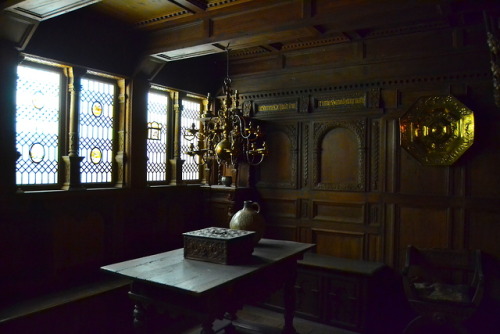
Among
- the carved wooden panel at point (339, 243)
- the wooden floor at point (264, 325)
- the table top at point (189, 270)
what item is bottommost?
the wooden floor at point (264, 325)

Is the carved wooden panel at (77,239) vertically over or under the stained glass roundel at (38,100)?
under

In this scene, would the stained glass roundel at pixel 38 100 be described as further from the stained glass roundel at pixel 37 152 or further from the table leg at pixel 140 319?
the table leg at pixel 140 319

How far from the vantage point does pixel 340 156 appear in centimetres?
511

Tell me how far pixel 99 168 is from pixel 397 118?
3581 mm

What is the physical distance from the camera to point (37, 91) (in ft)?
12.8

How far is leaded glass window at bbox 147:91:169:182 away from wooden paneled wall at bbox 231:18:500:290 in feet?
4.09

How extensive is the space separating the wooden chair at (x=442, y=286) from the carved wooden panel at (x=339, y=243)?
0.71 m

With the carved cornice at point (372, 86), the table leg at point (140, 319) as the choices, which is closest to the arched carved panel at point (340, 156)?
the carved cornice at point (372, 86)

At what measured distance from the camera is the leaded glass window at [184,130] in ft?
18.6

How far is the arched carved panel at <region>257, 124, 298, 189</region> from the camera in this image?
213 inches

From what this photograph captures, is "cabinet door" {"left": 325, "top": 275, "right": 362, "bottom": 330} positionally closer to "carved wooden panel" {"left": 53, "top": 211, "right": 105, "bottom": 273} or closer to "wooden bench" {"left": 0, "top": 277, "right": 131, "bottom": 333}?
"wooden bench" {"left": 0, "top": 277, "right": 131, "bottom": 333}

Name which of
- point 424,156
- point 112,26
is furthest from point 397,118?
point 112,26

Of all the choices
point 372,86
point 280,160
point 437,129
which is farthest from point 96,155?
point 437,129

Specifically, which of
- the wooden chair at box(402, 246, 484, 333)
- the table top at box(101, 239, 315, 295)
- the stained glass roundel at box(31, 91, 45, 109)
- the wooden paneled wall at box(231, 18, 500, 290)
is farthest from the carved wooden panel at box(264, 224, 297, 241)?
the stained glass roundel at box(31, 91, 45, 109)
